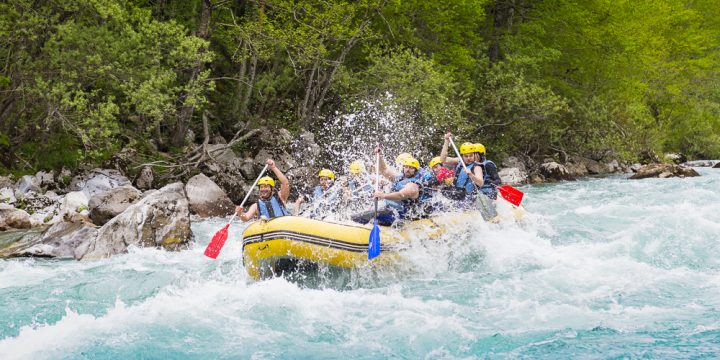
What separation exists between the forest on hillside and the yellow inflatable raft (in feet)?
19.8

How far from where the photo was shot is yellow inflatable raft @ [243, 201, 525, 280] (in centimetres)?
755

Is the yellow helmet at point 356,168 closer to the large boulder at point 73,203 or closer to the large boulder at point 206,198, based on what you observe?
the large boulder at point 206,198

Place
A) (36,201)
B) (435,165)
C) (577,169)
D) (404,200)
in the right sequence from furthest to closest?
(577,169) < (36,201) < (435,165) < (404,200)

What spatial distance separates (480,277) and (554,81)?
17888 mm

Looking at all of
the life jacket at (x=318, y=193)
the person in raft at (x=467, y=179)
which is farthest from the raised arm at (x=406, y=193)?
the life jacket at (x=318, y=193)

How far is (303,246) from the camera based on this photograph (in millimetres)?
7543

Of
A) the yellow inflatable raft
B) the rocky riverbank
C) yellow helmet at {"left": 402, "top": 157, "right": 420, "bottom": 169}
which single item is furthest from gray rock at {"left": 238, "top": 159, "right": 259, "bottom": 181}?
the yellow inflatable raft

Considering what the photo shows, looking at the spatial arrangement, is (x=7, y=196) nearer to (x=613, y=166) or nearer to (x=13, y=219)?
(x=13, y=219)

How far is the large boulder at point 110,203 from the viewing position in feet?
40.0

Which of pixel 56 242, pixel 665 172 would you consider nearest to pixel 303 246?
pixel 56 242

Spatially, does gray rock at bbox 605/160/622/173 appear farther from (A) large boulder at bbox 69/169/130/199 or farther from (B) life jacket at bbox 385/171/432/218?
(B) life jacket at bbox 385/171/432/218

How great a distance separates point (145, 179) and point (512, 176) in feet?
35.6

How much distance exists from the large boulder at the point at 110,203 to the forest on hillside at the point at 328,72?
30.8 inches

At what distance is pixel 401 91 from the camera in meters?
17.4
